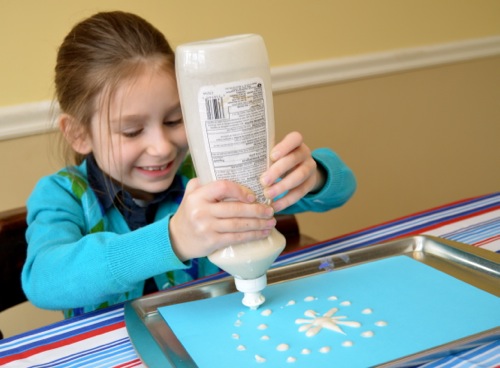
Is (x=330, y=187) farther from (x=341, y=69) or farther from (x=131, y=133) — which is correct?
(x=341, y=69)

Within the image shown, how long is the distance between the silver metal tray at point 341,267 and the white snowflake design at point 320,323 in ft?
0.24

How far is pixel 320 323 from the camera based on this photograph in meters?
0.52

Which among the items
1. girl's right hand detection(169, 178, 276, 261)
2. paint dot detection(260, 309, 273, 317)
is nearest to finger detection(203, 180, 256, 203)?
girl's right hand detection(169, 178, 276, 261)

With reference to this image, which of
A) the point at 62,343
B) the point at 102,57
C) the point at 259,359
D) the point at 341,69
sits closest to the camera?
the point at 259,359

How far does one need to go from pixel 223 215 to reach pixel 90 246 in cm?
21

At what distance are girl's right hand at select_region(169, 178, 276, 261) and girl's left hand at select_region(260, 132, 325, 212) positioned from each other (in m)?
0.02

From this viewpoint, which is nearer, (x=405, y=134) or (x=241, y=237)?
(x=241, y=237)

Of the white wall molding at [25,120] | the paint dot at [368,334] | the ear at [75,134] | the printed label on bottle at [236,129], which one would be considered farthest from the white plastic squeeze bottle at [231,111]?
the white wall molding at [25,120]

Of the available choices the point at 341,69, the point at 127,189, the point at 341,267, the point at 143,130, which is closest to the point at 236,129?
the point at 341,267

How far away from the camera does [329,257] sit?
26.6 inches

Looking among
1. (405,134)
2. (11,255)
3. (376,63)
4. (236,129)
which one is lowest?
(405,134)

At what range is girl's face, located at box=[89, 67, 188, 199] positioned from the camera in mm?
790

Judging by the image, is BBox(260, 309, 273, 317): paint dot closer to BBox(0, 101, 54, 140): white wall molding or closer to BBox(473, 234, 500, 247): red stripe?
BBox(473, 234, 500, 247): red stripe

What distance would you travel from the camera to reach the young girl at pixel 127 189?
1.88ft
